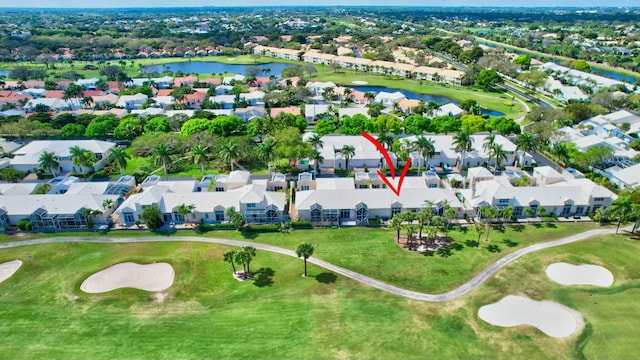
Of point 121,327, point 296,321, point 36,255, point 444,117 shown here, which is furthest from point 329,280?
point 444,117

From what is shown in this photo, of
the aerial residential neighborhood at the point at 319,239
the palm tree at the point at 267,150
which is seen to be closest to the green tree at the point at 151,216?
the aerial residential neighborhood at the point at 319,239

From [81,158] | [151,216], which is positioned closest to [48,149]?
[81,158]

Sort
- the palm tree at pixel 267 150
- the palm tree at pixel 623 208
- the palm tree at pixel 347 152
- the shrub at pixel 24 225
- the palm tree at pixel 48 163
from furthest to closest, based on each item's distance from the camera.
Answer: the palm tree at pixel 347 152 → the palm tree at pixel 267 150 → the palm tree at pixel 48 163 → the shrub at pixel 24 225 → the palm tree at pixel 623 208

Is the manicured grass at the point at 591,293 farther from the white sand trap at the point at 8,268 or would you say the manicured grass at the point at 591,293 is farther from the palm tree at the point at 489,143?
the white sand trap at the point at 8,268

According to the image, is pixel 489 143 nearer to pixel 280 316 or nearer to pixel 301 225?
pixel 301 225

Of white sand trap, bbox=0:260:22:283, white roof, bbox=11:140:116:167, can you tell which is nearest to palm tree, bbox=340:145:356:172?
white roof, bbox=11:140:116:167

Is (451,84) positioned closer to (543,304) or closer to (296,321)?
(543,304)

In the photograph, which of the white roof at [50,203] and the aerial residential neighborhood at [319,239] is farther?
the white roof at [50,203]
